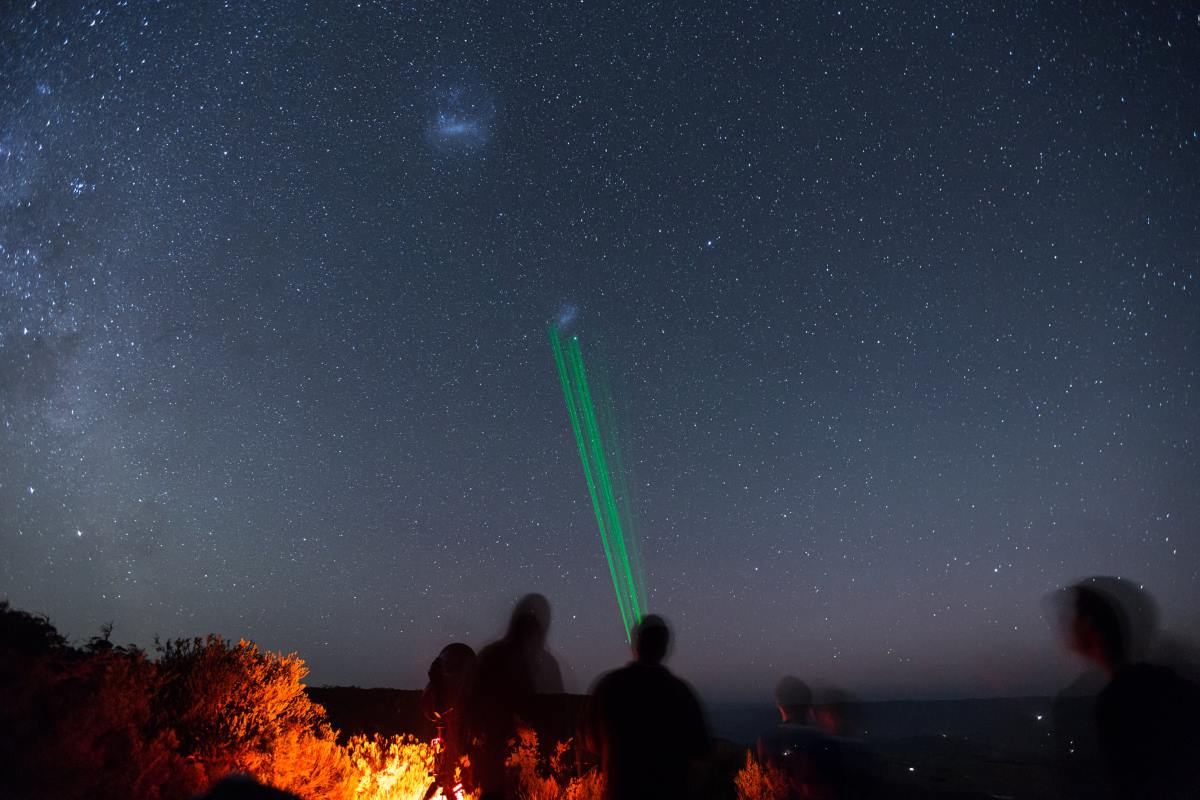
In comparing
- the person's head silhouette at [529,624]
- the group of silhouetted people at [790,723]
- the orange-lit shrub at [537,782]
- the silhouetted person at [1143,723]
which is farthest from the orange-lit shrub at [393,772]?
the silhouetted person at [1143,723]

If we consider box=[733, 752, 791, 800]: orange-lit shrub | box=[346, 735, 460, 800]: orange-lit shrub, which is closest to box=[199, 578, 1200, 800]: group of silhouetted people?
box=[346, 735, 460, 800]: orange-lit shrub

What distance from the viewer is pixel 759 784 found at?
759 centimetres

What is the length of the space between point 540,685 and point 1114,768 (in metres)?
3.22

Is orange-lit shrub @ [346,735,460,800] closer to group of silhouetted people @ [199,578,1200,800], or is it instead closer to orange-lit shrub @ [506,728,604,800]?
orange-lit shrub @ [506,728,604,800]

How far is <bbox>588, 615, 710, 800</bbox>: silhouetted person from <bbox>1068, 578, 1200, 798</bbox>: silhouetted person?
5.62 ft

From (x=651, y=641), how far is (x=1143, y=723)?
2.14 meters

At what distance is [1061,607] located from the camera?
325cm

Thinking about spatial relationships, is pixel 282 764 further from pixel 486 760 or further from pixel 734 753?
pixel 734 753

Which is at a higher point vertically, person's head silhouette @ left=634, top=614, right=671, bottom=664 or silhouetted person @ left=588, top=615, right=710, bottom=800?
person's head silhouette @ left=634, top=614, right=671, bottom=664

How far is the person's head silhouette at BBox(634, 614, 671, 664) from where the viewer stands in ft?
12.1

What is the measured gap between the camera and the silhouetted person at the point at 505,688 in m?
4.46

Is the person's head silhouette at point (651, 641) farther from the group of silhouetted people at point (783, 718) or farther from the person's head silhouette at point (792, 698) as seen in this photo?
the person's head silhouette at point (792, 698)

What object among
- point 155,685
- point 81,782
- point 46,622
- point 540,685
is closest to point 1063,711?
point 540,685

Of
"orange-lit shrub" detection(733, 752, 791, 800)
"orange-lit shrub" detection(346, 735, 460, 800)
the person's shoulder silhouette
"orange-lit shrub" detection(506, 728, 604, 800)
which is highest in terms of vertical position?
the person's shoulder silhouette
